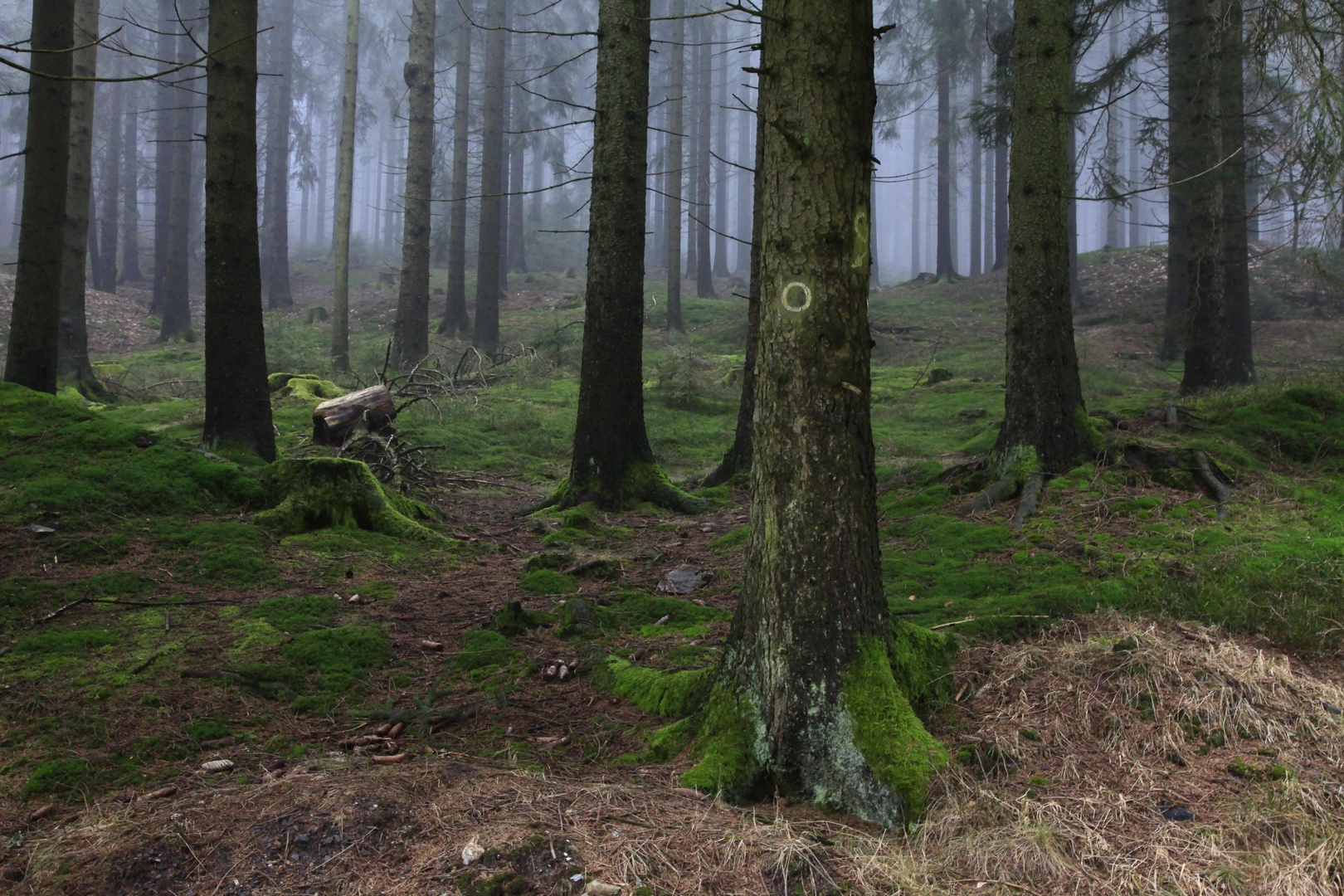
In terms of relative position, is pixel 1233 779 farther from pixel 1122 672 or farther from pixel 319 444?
pixel 319 444

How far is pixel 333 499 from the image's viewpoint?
683 cm

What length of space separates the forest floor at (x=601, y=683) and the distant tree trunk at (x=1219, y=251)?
323 centimetres

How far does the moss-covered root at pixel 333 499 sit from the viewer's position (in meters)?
6.63

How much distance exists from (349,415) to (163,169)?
87.1ft

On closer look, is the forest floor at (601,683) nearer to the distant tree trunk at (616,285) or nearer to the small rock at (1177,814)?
the small rock at (1177,814)

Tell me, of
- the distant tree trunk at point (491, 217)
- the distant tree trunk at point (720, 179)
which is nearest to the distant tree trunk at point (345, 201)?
the distant tree trunk at point (491, 217)

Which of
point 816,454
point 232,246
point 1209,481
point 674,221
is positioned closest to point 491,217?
point 674,221

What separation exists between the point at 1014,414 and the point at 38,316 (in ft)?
28.4

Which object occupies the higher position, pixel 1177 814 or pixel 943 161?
pixel 943 161

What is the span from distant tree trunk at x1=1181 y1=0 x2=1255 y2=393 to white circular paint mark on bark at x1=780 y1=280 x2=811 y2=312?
9062mm

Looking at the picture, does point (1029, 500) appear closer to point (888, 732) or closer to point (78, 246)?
point (888, 732)

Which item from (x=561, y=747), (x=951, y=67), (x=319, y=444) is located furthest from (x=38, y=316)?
(x=951, y=67)

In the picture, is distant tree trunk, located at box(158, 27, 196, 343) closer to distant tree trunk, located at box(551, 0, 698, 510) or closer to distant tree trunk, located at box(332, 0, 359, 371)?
distant tree trunk, located at box(332, 0, 359, 371)

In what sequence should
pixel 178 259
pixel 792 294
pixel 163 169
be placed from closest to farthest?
pixel 792 294 → pixel 178 259 → pixel 163 169
